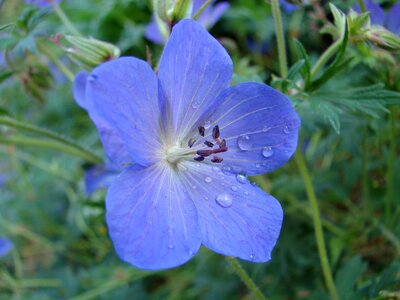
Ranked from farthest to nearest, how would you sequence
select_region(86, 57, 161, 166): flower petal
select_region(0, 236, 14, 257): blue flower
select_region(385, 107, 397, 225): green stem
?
select_region(0, 236, 14, 257): blue flower < select_region(385, 107, 397, 225): green stem < select_region(86, 57, 161, 166): flower petal

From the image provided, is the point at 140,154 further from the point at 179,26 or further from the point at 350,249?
the point at 350,249

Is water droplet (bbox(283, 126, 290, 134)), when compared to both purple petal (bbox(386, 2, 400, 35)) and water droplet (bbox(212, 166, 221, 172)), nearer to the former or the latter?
water droplet (bbox(212, 166, 221, 172))

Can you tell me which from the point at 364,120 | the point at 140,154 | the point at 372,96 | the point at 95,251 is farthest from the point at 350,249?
the point at 95,251

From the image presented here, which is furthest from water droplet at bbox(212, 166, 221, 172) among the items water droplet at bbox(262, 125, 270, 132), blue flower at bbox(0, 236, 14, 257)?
blue flower at bbox(0, 236, 14, 257)

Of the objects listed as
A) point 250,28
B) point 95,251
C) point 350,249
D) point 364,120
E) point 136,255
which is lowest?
point 95,251

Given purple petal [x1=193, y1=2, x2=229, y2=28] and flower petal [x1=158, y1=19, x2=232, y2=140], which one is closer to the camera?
flower petal [x1=158, y1=19, x2=232, y2=140]

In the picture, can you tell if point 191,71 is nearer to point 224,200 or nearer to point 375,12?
point 224,200

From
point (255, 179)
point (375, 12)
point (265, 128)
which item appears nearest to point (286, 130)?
point (265, 128)
